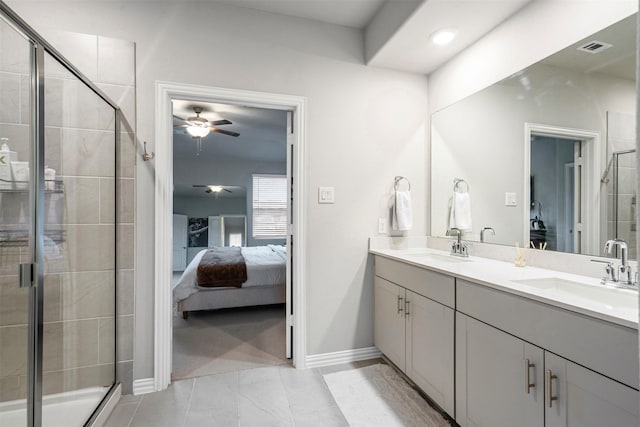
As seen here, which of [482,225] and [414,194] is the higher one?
[414,194]

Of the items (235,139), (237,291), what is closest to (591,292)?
(237,291)

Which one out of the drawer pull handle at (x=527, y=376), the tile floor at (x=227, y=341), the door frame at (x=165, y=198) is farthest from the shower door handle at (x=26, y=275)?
the drawer pull handle at (x=527, y=376)

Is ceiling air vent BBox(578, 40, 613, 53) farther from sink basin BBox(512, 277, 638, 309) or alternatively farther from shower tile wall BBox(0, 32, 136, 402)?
shower tile wall BBox(0, 32, 136, 402)

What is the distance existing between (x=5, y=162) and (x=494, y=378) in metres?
2.23

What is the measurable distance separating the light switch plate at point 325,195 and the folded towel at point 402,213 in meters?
0.52

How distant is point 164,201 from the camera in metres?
2.00

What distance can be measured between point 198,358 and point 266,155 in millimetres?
4375

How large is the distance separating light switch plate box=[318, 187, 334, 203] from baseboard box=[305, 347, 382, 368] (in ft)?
3.79

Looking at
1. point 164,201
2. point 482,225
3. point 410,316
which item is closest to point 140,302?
point 164,201

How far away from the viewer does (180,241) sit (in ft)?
21.2

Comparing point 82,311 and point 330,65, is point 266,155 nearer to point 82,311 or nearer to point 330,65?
point 330,65

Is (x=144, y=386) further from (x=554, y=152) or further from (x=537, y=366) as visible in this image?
(x=554, y=152)

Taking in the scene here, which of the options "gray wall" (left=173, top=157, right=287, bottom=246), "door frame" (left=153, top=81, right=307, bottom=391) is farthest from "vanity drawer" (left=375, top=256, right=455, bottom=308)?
"gray wall" (left=173, top=157, right=287, bottom=246)

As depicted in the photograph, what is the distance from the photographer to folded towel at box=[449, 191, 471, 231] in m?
2.26
